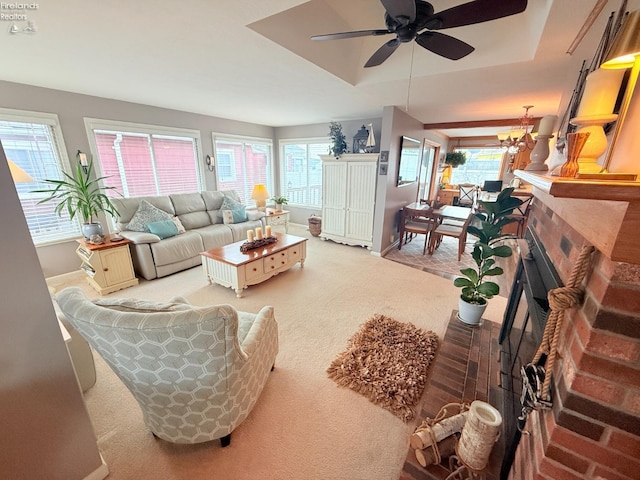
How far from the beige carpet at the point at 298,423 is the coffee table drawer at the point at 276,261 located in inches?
19.3

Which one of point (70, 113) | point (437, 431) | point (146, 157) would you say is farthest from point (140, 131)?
point (437, 431)

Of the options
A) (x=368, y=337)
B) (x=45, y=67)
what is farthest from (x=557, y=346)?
(x=45, y=67)

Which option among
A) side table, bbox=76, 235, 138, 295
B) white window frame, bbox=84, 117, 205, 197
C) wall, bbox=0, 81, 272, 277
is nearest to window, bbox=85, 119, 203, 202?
white window frame, bbox=84, 117, 205, 197

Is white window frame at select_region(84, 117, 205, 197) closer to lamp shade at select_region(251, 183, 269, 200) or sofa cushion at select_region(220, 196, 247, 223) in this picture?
sofa cushion at select_region(220, 196, 247, 223)

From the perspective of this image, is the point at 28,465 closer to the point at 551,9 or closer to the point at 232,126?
the point at 551,9

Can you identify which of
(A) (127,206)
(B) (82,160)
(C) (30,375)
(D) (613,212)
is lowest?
(C) (30,375)

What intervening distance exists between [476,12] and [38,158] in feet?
14.5

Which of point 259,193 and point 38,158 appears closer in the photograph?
point 38,158

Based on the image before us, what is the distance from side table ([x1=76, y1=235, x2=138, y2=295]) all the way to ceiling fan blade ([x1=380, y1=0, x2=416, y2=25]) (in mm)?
3451

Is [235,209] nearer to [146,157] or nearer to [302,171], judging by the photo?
[146,157]

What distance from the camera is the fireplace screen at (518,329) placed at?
1062mm

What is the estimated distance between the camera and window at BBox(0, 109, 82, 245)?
2742mm

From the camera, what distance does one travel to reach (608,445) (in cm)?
66

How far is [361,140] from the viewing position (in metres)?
4.39
